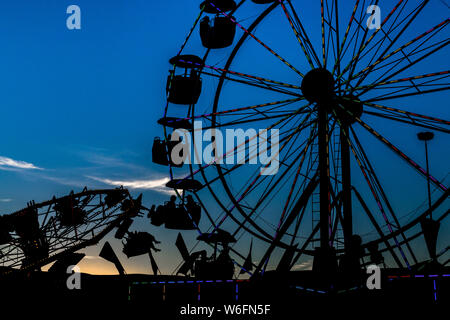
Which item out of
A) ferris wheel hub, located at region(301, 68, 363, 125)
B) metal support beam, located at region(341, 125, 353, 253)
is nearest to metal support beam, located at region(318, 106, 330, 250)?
ferris wheel hub, located at region(301, 68, 363, 125)

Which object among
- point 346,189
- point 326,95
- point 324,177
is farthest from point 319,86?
point 346,189

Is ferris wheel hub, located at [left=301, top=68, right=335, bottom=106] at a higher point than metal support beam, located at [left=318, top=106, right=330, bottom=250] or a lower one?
higher

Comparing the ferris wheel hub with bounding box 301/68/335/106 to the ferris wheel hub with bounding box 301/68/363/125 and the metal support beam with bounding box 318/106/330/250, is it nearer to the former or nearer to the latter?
the ferris wheel hub with bounding box 301/68/363/125

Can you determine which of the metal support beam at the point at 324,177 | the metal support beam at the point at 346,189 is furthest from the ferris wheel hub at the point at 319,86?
the metal support beam at the point at 346,189

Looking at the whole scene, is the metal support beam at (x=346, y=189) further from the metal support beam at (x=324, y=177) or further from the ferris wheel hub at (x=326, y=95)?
the metal support beam at (x=324, y=177)

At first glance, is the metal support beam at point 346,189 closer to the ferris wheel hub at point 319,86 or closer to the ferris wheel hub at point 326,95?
the ferris wheel hub at point 326,95

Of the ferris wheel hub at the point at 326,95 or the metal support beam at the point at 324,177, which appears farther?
the ferris wheel hub at the point at 326,95

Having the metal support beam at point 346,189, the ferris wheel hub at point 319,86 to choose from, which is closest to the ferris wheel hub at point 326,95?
the ferris wheel hub at point 319,86

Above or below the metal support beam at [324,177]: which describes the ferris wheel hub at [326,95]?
above

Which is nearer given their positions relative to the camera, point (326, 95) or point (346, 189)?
point (326, 95)

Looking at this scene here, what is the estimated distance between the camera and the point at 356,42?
15.6 m

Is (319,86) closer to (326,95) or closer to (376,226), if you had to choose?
(326,95)

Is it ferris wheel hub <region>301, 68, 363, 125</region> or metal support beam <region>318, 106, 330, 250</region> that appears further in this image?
ferris wheel hub <region>301, 68, 363, 125</region>
